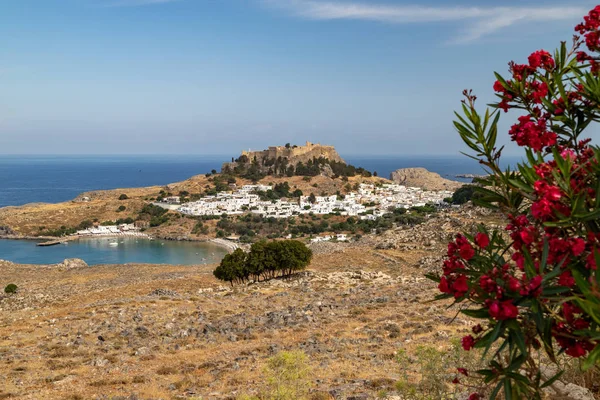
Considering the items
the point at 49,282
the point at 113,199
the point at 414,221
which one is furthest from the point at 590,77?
the point at 113,199

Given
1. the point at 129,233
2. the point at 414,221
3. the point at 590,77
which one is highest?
the point at 590,77

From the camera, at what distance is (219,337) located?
12.2 meters

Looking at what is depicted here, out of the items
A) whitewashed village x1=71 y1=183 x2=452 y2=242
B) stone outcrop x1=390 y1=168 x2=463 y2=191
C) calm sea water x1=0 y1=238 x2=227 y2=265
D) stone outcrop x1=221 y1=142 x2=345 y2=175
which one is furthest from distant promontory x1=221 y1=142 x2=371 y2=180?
calm sea water x1=0 y1=238 x2=227 y2=265

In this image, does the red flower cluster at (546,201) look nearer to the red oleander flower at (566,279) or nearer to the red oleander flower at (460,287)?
the red oleander flower at (566,279)

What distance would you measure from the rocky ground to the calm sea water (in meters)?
35.0

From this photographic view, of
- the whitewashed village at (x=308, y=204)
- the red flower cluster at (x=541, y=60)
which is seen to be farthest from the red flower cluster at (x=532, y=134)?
the whitewashed village at (x=308, y=204)

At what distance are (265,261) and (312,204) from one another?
59830 millimetres

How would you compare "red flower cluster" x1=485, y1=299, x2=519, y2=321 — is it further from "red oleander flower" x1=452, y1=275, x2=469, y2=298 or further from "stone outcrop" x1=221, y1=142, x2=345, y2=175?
"stone outcrop" x1=221, y1=142, x2=345, y2=175

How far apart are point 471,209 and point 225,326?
3164cm

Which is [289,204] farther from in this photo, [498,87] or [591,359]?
[591,359]

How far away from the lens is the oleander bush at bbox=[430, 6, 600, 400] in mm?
2043

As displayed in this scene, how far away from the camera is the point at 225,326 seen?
1302cm

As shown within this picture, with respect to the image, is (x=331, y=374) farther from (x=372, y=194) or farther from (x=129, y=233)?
(x=372, y=194)

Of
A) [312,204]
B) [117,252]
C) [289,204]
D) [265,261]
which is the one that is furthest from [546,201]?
[289,204]
